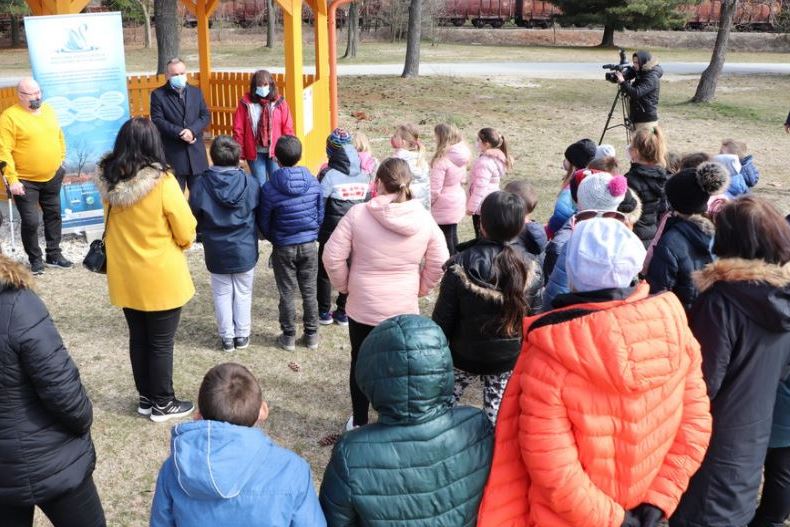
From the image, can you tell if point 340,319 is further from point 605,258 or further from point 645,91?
point 645,91

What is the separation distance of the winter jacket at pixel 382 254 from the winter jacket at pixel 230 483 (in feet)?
6.62

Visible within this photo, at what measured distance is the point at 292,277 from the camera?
5570 millimetres

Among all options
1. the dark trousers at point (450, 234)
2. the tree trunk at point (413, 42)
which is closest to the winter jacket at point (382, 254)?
the dark trousers at point (450, 234)

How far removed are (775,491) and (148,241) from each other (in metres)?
3.38

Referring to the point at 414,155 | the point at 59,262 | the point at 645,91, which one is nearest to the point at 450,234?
the point at 414,155

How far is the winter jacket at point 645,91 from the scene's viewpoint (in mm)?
9750

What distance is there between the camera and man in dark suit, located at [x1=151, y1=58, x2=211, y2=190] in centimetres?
776

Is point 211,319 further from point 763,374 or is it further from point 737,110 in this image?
point 737,110

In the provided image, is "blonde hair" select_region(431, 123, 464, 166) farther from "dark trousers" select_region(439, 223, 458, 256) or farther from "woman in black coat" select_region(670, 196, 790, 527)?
"woman in black coat" select_region(670, 196, 790, 527)

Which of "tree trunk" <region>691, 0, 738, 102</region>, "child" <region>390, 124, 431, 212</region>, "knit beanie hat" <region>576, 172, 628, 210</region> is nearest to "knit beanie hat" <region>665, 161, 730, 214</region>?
"knit beanie hat" <region>576, 172, 628, 210</region>

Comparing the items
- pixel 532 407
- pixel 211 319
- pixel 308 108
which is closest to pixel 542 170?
pixel 308 108

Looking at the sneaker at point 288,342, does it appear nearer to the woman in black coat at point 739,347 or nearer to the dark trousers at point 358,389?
the dark trousers at point 358,389

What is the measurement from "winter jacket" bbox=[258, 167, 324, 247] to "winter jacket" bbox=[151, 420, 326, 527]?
3165mm

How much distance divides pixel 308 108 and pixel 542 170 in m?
3.67
